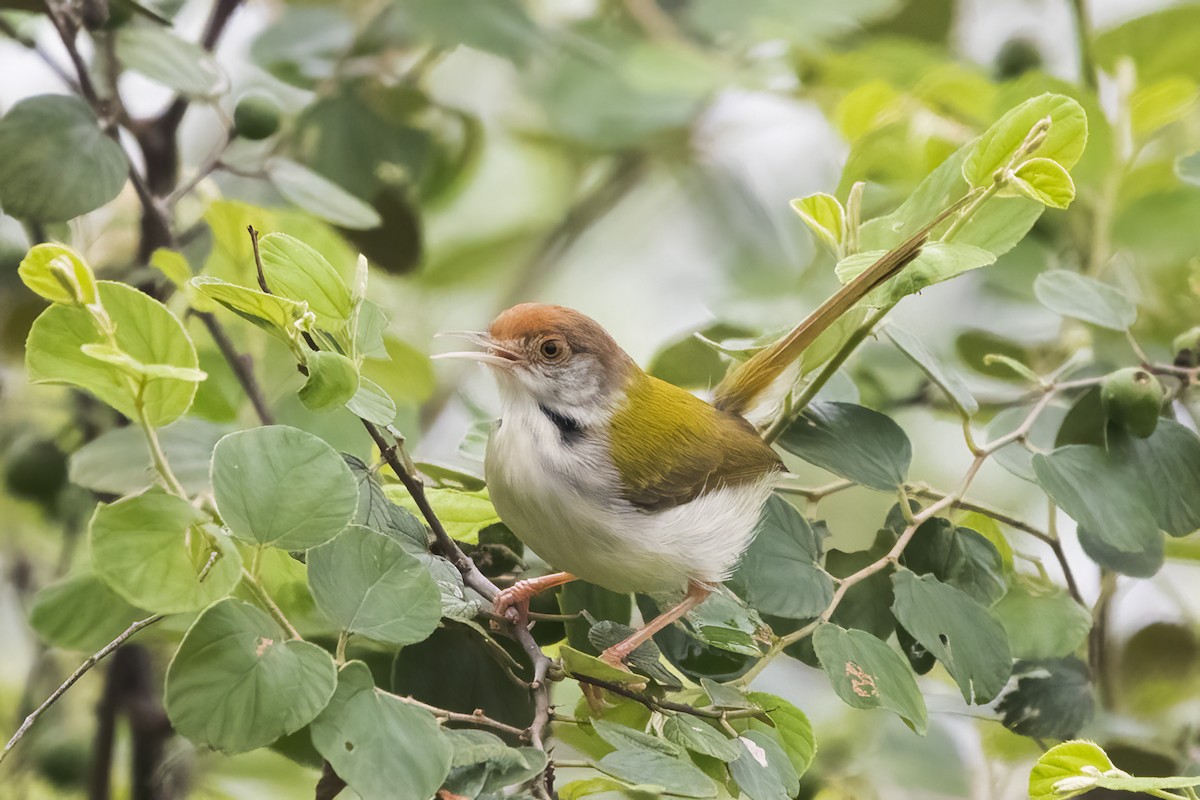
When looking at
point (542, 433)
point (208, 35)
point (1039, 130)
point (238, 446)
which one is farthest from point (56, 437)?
point (1039, 130)

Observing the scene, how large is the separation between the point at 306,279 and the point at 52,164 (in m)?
0.39

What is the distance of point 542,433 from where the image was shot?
1.11 metres

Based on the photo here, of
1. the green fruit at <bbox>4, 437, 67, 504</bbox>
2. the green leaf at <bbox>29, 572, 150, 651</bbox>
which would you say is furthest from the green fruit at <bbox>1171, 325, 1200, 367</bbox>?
the green fruit at <bbox>4, 437, 67, 504</bbox>

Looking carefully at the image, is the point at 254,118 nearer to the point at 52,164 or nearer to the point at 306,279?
the point at 52,164

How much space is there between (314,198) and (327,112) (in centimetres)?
53

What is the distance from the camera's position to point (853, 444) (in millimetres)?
896

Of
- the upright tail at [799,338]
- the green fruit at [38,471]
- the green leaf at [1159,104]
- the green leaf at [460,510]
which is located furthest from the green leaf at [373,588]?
the green leaf at [1159,104]

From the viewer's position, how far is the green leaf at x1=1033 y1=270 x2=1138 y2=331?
981 mm

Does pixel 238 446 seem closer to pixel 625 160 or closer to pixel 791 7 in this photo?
pixel 791 7

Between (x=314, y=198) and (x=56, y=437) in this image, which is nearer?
(x=314, y=198)

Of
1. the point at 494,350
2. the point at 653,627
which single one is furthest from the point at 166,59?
the point at 653,627

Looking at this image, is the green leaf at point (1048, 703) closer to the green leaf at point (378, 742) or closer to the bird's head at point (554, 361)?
the bird's head at point (554, 361)

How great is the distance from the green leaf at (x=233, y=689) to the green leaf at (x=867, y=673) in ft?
1.10

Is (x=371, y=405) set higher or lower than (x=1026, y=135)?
lower
